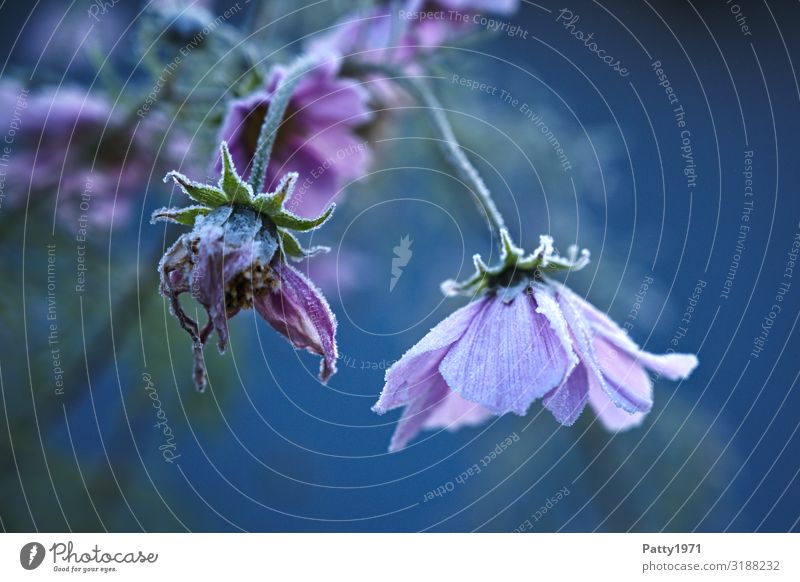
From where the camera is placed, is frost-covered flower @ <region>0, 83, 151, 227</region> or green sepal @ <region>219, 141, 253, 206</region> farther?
frost-covered flower @ <region>0, 83, 151, 227</region>

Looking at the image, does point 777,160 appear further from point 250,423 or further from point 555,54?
point 250,423

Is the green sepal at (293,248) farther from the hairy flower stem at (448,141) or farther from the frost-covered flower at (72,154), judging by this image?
the frost-covered flower at (72,154)

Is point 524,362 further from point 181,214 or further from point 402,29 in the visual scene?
point 402,29

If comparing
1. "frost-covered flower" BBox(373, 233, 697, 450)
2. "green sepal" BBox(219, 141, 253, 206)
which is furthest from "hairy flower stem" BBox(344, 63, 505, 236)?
"green sepal" BBox(219, 141, 253, 206)

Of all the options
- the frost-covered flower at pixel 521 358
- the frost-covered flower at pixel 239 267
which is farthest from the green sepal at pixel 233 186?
the frost-covered flower at pixel 521 358

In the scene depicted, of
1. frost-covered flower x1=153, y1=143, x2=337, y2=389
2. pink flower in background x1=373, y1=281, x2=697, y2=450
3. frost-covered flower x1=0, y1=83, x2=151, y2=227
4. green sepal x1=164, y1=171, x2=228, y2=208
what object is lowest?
pink flower in background x1=373, y1=281, x2=697, y2=450

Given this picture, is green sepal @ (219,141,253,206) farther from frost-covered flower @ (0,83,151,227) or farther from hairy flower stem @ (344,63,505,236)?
frost-covered flower @ (0,83,151,227)

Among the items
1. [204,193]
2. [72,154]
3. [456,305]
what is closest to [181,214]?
[204,193]
